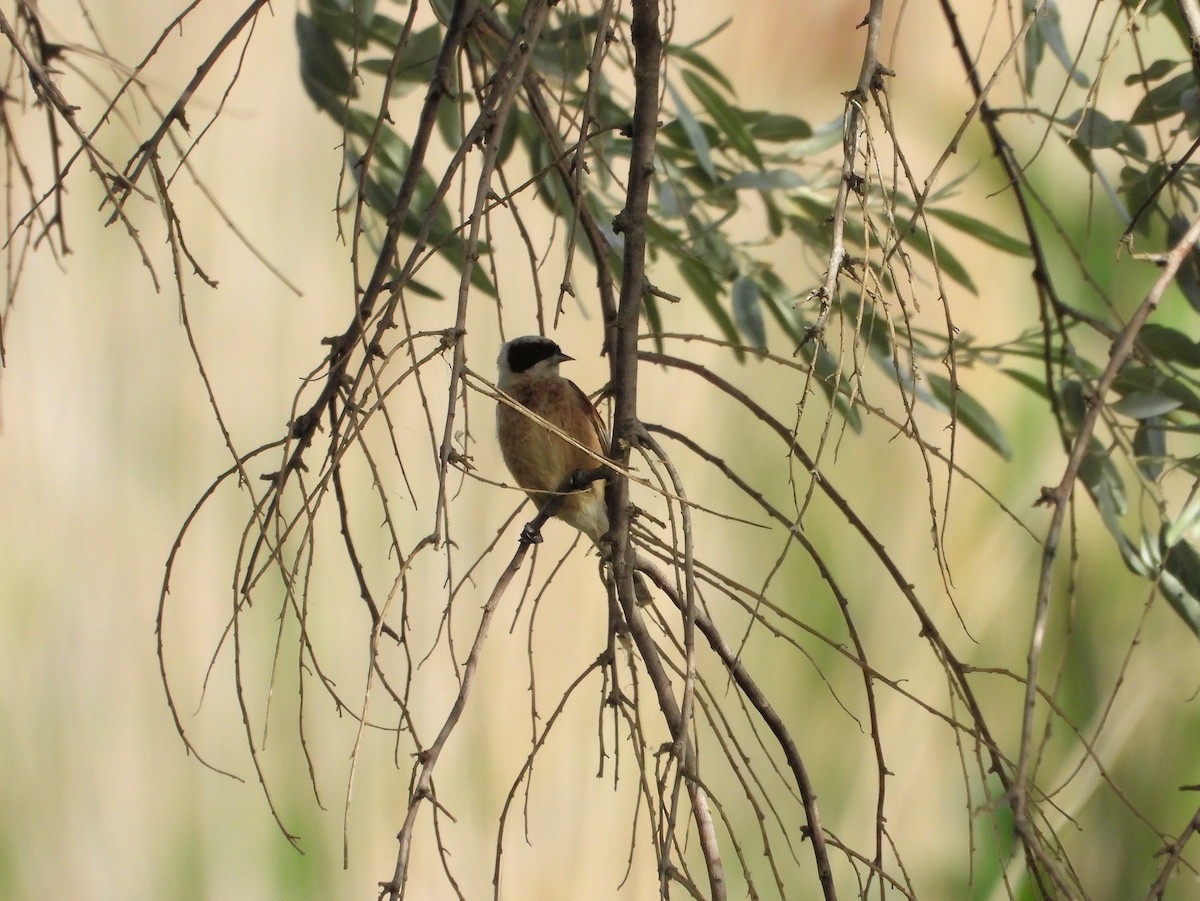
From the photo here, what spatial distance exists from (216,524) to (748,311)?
0.86m

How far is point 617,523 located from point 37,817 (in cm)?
118

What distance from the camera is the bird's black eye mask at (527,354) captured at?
1142mm

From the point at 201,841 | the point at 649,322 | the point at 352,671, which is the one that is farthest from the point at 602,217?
the point at 201,841

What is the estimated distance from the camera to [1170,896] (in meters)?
1.86

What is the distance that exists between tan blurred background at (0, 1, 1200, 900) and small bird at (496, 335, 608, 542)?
28 centimetres

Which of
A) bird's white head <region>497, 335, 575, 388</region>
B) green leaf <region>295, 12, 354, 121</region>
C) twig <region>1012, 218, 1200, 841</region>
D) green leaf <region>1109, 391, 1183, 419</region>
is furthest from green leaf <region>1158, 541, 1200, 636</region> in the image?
green leaf <region>295, 12, 354, 121</region>

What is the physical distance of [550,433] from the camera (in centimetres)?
105

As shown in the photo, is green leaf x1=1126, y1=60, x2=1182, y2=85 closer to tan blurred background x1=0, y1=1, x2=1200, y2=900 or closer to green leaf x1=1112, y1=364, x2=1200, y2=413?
green leaf x1=1112, y1=364, x2=1200, y2=413

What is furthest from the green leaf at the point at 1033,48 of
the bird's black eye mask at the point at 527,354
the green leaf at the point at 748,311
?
the bird's black eye mask at the point at 527,354

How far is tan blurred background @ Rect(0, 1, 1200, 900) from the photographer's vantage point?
1446 millimetres

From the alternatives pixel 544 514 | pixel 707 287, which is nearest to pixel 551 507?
pixel 544 514

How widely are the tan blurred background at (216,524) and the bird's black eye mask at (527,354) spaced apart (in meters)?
0.22

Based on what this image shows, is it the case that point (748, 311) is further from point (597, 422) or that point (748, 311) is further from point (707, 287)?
point (597, 422)

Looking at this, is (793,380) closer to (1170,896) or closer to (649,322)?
(649,322)
